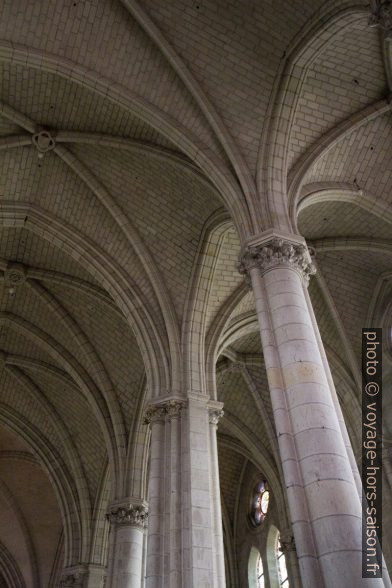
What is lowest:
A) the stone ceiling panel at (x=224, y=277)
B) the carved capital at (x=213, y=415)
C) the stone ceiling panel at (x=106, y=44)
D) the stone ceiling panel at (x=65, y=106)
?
the carved capital at (x=213, y=415)

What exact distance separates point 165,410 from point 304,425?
572cm

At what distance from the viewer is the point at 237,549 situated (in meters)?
23.5

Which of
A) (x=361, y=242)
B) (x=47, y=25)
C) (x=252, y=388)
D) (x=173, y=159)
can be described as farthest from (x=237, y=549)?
(x=47, y=25)

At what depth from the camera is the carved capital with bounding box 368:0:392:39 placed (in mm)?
9016

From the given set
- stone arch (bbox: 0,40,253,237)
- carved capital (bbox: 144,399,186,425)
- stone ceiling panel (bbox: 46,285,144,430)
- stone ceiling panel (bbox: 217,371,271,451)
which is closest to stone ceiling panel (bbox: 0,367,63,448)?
stone ceiling panel (bbox: 46,285,144,430)

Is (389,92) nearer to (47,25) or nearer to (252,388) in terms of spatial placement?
(47,25)

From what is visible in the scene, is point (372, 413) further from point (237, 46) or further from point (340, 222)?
point (237, 46)

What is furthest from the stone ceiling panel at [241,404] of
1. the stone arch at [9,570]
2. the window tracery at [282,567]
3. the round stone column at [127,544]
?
the stone arch at [9,570]

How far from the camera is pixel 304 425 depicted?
7996 millimetres

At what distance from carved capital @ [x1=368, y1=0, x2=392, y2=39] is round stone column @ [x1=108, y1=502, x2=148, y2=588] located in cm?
1251

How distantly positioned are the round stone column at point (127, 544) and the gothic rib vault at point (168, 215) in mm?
78

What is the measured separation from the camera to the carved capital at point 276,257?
10133 millimetres

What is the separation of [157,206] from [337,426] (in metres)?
8.64

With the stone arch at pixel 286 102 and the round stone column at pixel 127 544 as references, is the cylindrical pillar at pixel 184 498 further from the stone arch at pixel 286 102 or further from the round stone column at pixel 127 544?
the stone arch at pixel 286 102
